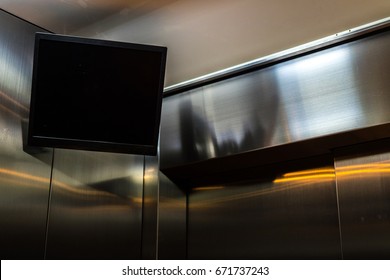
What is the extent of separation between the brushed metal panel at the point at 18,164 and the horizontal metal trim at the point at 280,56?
2.51ft

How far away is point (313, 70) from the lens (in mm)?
2145

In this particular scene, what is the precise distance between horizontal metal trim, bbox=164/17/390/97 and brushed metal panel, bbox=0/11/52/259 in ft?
2.51

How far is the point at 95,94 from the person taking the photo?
1.98 meters

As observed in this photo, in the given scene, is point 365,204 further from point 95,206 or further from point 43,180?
point 43,180

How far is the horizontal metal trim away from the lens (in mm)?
2011

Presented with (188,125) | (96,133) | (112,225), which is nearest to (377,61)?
(188,125)

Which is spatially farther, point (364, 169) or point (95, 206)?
point (95, 206)

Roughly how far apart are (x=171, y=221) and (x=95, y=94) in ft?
2.69

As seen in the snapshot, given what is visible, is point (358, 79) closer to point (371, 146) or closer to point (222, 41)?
point (371, 146)

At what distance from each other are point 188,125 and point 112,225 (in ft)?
1.99

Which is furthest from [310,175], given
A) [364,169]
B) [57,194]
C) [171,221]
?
[57,194]

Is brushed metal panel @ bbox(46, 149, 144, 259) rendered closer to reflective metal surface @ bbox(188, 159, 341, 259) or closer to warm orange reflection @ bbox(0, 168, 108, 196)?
warm orange reflection @ bbox(0, 168, 108, 196)

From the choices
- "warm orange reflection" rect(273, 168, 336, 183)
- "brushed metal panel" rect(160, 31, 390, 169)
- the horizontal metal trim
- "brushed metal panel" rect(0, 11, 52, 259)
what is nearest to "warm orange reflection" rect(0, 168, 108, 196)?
"brushed metal panel" rect(0, 11, 52, 259)

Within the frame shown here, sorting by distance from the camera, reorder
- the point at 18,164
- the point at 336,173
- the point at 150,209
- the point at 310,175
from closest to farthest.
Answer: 1. the point at 18,164
2. the point at 336,173
3. the point at 310,175
4. the point at 150,209
